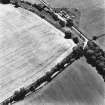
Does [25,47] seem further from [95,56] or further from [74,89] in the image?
[95,56]

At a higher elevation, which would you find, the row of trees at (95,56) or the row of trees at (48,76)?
the row of trees at (95,56)

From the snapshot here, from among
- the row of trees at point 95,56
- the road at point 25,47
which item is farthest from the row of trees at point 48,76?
the row of trees at point 95,56

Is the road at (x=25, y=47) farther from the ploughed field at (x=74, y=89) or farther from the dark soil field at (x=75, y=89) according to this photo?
the dark soil field at (x=75, y=89)

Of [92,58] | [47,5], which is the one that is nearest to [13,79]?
[92,58]

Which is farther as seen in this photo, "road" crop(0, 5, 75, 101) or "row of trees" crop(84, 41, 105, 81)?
"row of trees" crop(84, 41, 105, 81)

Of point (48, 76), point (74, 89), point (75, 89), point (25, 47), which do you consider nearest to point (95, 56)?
point (75, 89)

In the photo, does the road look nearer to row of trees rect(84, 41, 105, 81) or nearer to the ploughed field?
the ploughed field

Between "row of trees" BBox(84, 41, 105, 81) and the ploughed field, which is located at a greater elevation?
"row of trees" BBox(84, 41, 105, 81)

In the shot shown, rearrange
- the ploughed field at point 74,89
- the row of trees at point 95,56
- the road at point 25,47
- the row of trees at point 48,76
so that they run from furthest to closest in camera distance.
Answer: the row of trees at point 95,56 < the road at point 25,47 < the ploughed field at point 74,89 < the row of trees at point 48,76

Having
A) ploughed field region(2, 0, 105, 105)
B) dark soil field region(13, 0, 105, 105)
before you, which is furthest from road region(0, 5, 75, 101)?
dark soil field region(13, 0, 105, 105)

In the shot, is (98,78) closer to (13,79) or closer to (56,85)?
(56,85)
